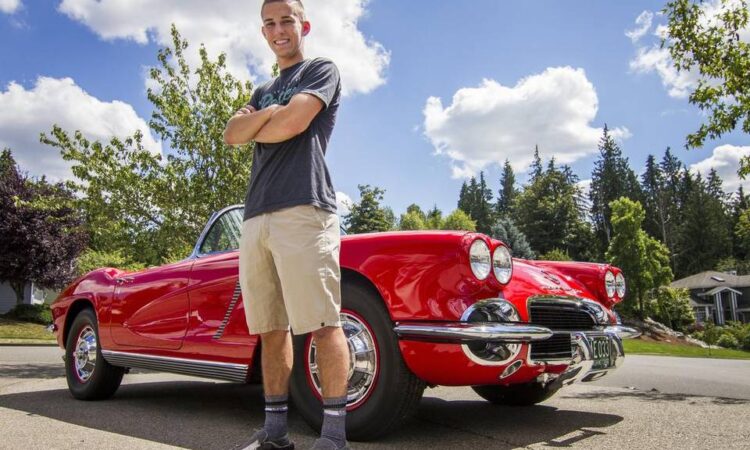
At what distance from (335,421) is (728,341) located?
32102mm

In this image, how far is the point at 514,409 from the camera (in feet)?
12.6

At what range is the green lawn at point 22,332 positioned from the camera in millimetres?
17938

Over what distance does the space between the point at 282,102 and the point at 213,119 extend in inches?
269

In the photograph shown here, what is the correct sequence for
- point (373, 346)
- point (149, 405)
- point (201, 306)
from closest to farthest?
point (373, 346)
point (201, 306)
point (149, 405)

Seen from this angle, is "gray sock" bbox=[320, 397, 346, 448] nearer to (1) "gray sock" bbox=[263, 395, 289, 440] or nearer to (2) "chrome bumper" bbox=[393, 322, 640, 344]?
(1) "gray sock" bbox=[263, 395, 289, 440]

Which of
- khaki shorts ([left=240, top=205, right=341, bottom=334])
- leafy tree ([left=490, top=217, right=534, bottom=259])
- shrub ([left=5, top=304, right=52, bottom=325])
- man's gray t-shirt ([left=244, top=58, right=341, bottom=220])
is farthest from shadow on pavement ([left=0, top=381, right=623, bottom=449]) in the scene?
leafy tree ([left=490, top=217, right=534, bottom=259])

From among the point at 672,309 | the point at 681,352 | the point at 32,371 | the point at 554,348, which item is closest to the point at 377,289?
the point at 554,348

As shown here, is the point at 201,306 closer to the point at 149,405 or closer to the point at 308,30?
the point at 149,405

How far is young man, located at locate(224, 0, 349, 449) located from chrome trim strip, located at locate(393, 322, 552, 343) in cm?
41

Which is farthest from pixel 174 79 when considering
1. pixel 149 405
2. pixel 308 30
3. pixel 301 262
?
pixel 301 262

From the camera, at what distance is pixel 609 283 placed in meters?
3.79

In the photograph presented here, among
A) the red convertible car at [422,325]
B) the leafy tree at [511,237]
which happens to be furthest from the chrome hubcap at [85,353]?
the leafy tree at [511,237]

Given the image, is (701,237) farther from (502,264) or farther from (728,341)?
(502,264)

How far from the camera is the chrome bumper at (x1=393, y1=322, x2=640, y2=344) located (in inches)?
99.3
